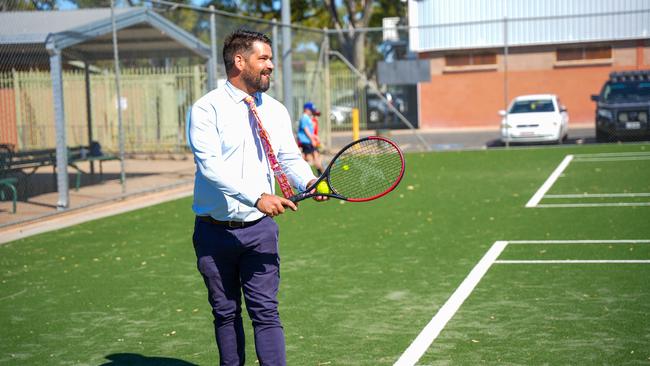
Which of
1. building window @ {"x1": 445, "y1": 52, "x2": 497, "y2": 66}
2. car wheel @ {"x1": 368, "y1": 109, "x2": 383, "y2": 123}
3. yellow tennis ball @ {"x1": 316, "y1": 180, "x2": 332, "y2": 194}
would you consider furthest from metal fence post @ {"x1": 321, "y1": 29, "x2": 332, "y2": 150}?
yellow tennis ball @ {"x1": 316, "y1": 180, "x2": 332, "y2": 194}

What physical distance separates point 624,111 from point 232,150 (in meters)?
22.0

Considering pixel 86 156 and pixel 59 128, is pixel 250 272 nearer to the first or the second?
pixel 59 128

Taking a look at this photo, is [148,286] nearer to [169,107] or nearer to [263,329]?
[263,329]

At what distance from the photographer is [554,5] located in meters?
37.1

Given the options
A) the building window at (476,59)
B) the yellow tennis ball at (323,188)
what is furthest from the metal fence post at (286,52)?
the building window at (476,59)

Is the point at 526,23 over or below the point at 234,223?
over

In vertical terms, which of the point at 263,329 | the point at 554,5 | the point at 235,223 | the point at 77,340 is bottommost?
the point at 77,340

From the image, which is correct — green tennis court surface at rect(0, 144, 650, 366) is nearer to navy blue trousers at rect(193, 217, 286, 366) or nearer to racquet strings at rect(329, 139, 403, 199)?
navy blue trousers at rect(193, 217, 286, 366)

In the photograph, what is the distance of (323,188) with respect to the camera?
5195 mm

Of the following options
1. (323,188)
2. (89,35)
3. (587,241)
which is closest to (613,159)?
(587,241)

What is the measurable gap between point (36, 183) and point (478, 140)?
1695cm

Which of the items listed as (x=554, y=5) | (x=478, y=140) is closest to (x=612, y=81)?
(x=478, y=140)

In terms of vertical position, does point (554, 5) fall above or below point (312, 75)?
above

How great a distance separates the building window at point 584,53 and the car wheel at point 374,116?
28.2ft
